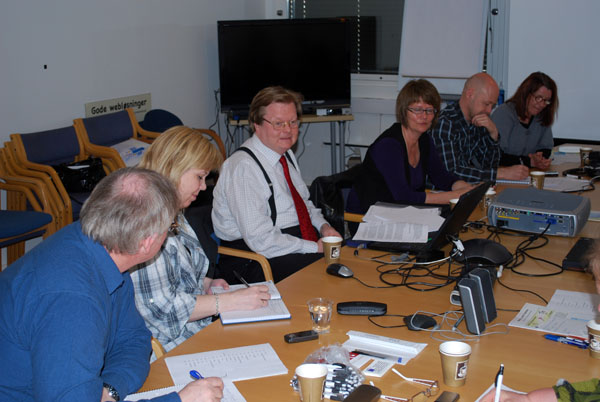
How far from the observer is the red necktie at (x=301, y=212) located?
10.5 ft

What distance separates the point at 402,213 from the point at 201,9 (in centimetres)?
414

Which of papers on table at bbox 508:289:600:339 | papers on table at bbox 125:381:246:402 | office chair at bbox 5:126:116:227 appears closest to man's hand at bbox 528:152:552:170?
papers on table at bbox 508:289:600:339

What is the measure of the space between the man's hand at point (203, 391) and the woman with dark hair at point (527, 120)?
359 centimetres

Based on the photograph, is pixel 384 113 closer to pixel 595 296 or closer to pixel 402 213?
pixel 402 213

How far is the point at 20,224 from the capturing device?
13.0 feet

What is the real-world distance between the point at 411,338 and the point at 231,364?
1.74 feet

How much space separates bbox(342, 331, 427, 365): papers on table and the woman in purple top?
1593 mm

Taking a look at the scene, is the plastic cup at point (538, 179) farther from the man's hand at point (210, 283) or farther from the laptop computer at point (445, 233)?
the man's hand at point (210, 283)

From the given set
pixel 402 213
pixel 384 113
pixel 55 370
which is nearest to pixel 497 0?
pixel 384 113

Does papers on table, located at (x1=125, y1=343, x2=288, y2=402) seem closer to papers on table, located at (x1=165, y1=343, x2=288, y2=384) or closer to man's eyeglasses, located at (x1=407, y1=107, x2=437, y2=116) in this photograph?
papers on table, located at (x1=165, y1=343, x2=288, y2=384)

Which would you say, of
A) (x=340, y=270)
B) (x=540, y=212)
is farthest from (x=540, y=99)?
(x=340, y=270)

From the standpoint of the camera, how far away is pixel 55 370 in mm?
1340

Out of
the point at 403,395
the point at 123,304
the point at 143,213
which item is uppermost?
the point at 143,213

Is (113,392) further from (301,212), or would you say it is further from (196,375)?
(301,212)
